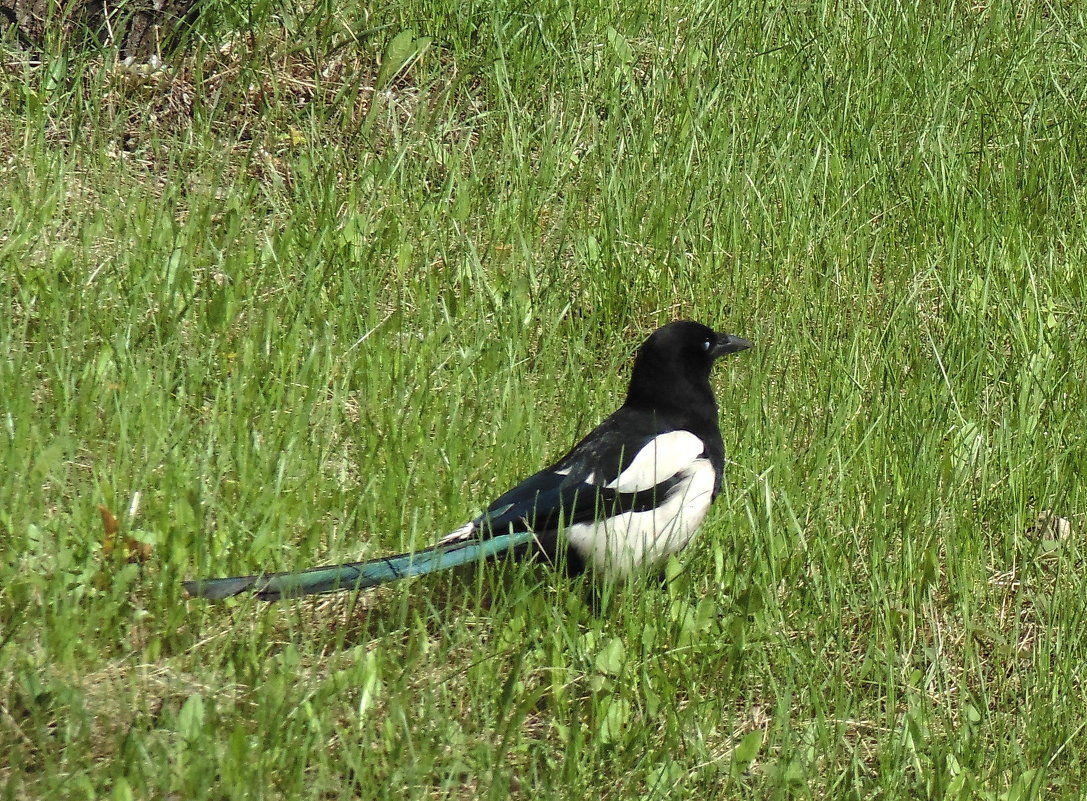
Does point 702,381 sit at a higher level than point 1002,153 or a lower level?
lower

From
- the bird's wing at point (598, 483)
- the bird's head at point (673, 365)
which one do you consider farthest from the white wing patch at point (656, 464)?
the bird's head at point (673, 365)

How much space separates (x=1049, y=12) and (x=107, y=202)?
432 cm

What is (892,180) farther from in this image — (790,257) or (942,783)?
(942,783)

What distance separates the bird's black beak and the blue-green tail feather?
916 mm

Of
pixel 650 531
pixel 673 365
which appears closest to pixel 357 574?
pixel 650 531

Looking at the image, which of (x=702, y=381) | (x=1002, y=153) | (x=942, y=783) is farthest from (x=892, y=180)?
(x=942, y=783)

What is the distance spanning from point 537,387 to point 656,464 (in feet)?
2.04

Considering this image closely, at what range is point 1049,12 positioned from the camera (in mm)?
6184

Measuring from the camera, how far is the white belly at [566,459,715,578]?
9.97 ft

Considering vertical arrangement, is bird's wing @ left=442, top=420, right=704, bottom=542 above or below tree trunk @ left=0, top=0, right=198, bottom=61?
below

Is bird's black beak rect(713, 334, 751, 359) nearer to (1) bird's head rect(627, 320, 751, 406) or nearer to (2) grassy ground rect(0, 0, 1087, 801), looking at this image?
(1) bird's head rect(627, 320, 751, 406)

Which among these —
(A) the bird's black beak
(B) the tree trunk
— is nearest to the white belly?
(A) the bird's black beak

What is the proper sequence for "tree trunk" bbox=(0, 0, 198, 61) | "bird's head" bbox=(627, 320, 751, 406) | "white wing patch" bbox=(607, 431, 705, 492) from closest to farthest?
1. "white wing patch" bbox=(607, 431, 705, 492)
2. "bird's head" bbox=(627, 320, 751, 406)
3. "tree trunk" bbox=(0, 0, 198, 61)

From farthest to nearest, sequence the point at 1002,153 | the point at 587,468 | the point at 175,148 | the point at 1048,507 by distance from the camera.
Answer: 1. the point at 1002,153
2. the point at 175,148
3. the point at 1048,507
4. the point at 587,468
